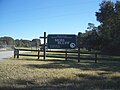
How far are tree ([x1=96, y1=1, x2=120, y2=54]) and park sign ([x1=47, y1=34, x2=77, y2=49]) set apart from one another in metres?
25.7

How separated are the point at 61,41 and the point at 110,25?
106 feet

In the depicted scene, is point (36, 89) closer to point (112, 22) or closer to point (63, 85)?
point (63, 85)

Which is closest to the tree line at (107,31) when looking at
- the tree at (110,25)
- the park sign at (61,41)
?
the tree at (110,25)

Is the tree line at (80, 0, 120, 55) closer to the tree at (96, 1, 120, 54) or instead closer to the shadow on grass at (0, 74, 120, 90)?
the tree at (96, 1, 120, 54)

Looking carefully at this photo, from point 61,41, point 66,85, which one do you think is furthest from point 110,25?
point 66,85

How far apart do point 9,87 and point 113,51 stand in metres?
48.5

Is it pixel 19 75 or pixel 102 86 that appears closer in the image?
pixel 102 86

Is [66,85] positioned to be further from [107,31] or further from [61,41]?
[107,31]

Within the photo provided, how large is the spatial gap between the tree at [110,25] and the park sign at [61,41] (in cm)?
2565

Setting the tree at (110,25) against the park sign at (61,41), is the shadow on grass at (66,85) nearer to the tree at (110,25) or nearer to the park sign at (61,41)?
the park sign at (61,41)

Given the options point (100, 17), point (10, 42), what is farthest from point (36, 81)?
point (10, 42)

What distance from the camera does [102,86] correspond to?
38.5ft

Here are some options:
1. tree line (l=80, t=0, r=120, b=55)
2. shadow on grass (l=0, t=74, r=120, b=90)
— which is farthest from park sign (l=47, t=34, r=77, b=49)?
tree line (l=80, t=0, r=120, b=55)

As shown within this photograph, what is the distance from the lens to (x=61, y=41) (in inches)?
1057
